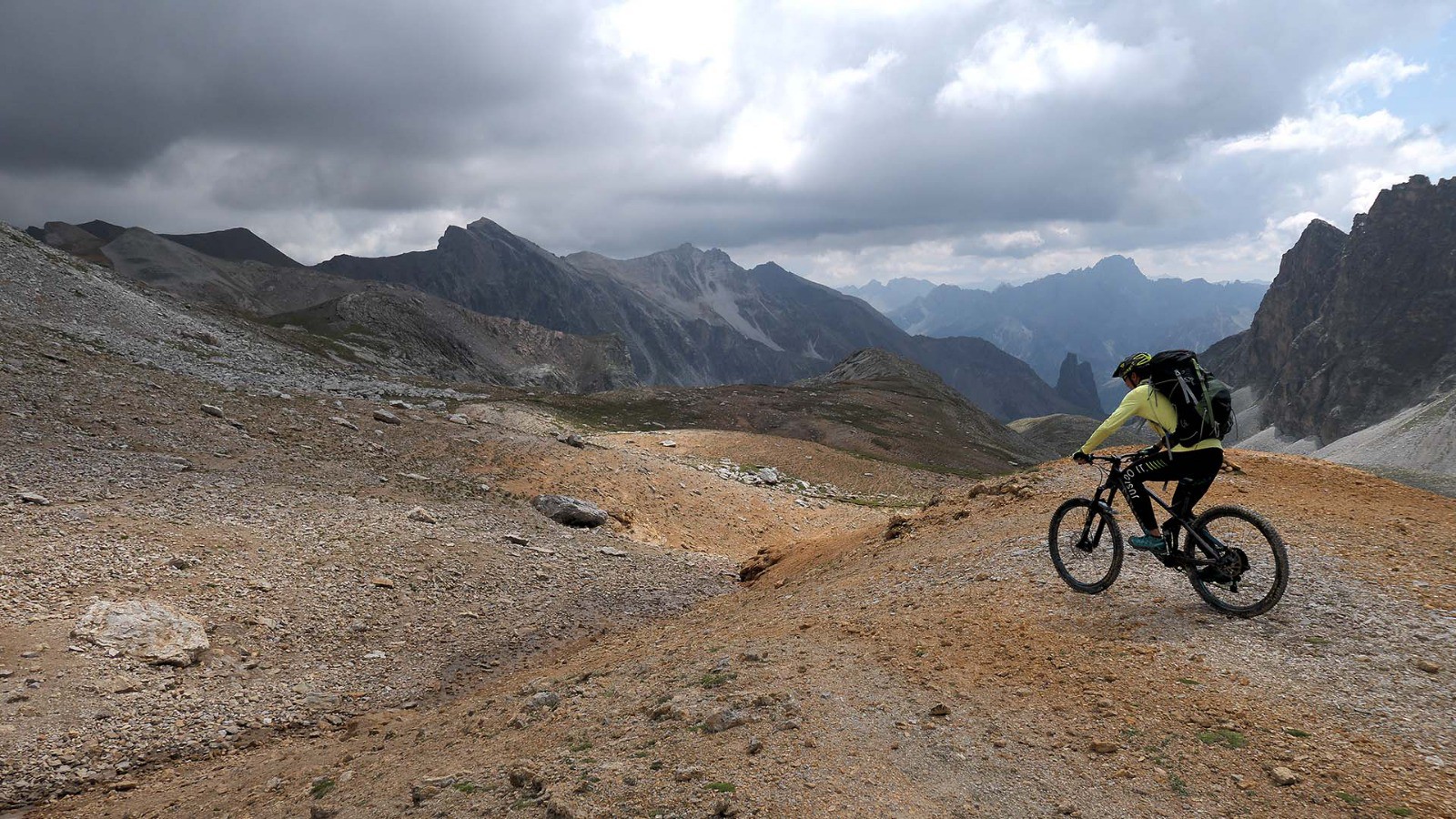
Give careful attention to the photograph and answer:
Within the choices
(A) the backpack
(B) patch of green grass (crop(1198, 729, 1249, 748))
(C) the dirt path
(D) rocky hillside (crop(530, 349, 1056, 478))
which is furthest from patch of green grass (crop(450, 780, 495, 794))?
(D) rocky hillside (crop(530, 349, 1056, 478))

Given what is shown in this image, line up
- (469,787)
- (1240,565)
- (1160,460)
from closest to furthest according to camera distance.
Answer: (469,787) → (1240,565) → (1160,460)

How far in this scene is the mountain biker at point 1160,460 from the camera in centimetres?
921

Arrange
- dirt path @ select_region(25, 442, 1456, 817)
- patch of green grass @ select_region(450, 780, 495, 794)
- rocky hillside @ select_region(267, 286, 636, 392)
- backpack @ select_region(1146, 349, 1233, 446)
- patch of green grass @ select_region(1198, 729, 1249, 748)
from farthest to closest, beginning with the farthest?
1. rocky hillside @ select_region(267, 286, 636, 392)
2. backpack @ select_region(1146, 349, 1233, 446)
3. patch of green grass @ select_region(450, 780, 495, 794)
4. patch of green grass @ select_region(1198, 729, 1249, 748)
5. dirt path @ select_region(25, 442, 1456, 817)

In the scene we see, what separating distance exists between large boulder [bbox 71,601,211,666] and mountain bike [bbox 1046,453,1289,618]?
554 inches

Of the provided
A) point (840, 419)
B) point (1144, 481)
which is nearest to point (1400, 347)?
point (840, 419)

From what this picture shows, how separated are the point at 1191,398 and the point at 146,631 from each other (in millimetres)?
16071

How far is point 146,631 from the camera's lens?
12.1 m

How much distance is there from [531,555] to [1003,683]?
530 inches

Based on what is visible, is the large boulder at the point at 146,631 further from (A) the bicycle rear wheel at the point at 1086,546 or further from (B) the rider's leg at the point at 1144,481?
(B) the rider's leg at the point at 1144,481

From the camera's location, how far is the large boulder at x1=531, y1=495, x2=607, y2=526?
22.2 metres

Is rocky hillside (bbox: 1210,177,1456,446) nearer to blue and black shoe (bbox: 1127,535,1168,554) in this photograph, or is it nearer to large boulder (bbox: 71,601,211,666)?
blue and black shoe (bbox: 1127,535,1168,554)

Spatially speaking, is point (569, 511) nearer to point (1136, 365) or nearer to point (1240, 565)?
point (1136, 365)

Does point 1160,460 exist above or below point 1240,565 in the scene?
above

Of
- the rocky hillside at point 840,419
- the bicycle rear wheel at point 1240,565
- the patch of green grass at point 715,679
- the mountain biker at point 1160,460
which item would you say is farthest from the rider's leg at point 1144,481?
the rocky hillside at point 840,419
